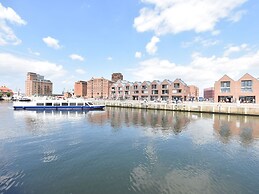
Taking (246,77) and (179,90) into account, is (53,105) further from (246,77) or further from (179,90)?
(246,77)

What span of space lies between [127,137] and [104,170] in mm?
12384

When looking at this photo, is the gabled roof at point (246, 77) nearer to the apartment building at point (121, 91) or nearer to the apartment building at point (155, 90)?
the apartment building at point (155, 90)

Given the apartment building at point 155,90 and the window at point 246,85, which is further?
the apartment building at point 155,90

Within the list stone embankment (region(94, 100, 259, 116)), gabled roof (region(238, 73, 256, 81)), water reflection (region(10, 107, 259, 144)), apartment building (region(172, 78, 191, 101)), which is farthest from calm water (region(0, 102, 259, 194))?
apartment building (region(172, 78, 191, 101))

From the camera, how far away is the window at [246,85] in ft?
256

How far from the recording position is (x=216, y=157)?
61.3 ft

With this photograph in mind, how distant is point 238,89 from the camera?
265ft

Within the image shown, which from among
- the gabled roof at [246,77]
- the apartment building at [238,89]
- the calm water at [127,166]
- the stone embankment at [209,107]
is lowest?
the calm water at [127,166]

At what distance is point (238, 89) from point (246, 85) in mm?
3636

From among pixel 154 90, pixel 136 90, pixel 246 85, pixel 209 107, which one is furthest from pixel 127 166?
pixel 136 90

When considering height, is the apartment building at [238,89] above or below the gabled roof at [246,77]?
below

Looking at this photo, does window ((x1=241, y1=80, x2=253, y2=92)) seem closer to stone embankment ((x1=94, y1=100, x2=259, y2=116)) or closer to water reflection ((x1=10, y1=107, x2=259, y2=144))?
stone embankment ((x1=94, y1=100, x2=259, y2=116))

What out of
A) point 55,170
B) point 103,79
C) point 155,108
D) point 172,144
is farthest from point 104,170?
point 103,79

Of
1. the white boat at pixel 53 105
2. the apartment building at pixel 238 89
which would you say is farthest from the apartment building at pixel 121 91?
the apartment building at pixel 238 89
